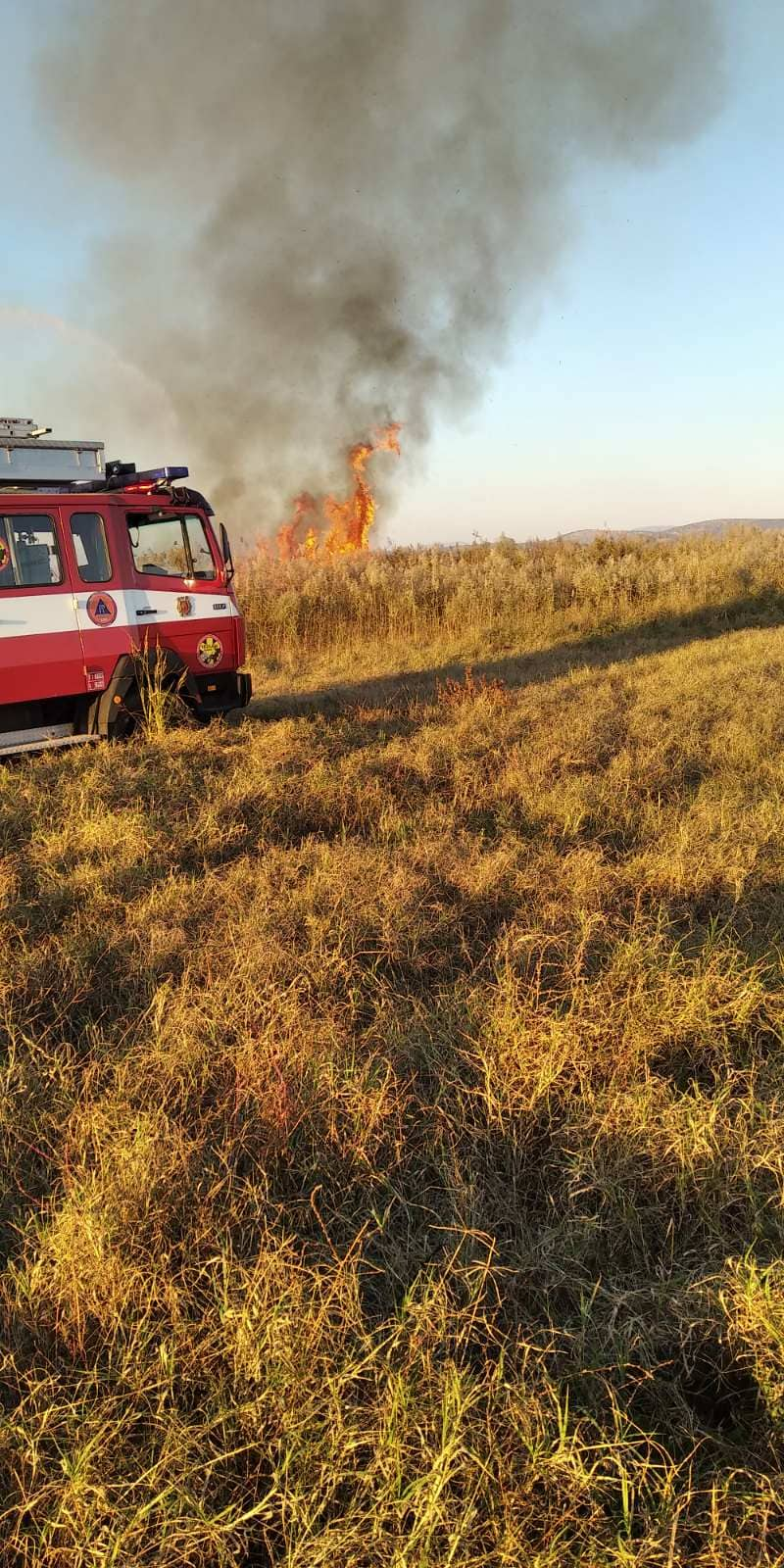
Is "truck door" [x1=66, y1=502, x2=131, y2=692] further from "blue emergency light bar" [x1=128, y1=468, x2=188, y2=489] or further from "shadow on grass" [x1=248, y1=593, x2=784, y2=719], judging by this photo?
"shadow on grass" [x1=248, y1=593, x2=784, y2=719]

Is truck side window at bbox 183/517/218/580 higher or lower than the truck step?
higher

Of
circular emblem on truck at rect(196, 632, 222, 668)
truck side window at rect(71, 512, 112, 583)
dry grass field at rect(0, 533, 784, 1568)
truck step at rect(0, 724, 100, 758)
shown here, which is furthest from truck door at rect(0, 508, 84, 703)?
dry grass field at rect(0, 533, 784, 1568)

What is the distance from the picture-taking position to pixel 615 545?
18.5 metres

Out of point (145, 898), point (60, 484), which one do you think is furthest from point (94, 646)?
point (145, 898)

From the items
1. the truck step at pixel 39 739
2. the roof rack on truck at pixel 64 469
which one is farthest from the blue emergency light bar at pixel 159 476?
the truck step at pixel 39 739

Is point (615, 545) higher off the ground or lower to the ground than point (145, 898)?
higher

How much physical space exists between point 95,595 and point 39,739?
135 cm

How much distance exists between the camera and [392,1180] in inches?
92.7

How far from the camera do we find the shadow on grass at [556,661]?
933 centimetres

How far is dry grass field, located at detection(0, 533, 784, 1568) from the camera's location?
61.4 inches

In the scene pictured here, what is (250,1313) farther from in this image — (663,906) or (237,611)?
(237,611)

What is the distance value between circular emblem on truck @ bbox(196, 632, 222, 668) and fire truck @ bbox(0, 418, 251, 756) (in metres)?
0.01

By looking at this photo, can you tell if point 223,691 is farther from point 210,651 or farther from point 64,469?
point 64,469

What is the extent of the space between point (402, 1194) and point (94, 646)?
19.4 feet
